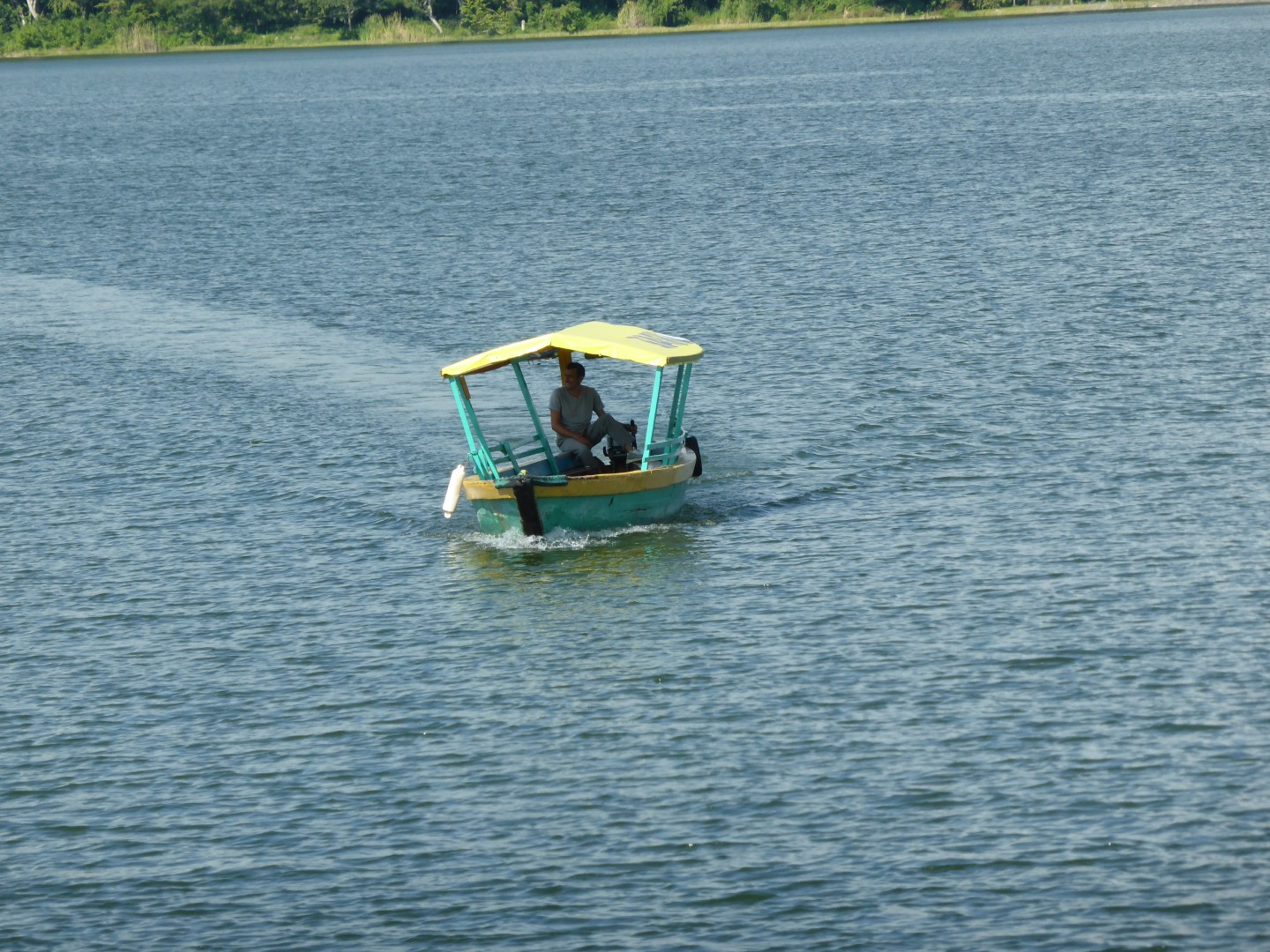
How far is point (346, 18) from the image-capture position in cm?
16775

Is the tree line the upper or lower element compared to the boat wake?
upper

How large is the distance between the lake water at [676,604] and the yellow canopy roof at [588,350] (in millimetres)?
2560

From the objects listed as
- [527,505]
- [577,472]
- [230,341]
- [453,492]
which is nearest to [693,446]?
[577,472]

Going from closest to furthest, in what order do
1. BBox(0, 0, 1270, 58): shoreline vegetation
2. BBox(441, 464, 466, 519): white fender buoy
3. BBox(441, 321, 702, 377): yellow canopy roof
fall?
1. BBox(441, 464, 466, 519): white fender buoy
2. BBox(441, 321, 702, 377): yellow canopy roof
3. BBox(0, 0, 1270, 58): shoreline vegetation

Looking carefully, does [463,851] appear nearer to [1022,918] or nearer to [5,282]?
[1022,918]

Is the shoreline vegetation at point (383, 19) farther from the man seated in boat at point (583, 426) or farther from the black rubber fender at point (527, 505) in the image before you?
the black rubber fender at point (527, 505)

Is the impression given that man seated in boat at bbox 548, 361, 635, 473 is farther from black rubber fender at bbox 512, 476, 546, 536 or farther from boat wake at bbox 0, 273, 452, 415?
boat wake at bbox 0, 273, 452, 415

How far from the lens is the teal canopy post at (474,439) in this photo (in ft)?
89.5

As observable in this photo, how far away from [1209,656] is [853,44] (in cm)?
14166

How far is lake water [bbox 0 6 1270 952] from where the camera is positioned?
17078mm

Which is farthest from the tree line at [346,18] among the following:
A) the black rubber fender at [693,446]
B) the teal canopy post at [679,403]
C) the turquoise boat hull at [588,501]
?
the turquoise boat hull at [588,501]

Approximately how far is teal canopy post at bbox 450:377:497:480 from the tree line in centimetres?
14382

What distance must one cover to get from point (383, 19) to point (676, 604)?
15340cm

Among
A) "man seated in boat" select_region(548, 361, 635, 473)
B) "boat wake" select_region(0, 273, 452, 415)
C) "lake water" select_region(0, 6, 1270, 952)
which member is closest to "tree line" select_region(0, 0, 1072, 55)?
"lake water" select_region(0, 6, 1270, 952)
